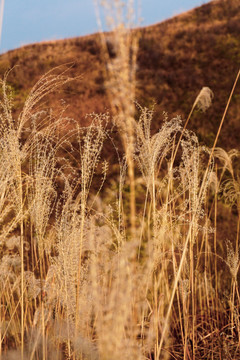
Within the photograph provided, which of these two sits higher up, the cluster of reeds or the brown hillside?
the brown hillside

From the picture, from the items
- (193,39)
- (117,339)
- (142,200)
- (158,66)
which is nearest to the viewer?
(117,339)

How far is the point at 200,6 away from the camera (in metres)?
16.0

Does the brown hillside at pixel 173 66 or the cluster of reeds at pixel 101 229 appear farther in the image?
the brown hillside at pixel 173 66

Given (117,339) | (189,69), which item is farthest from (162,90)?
(117,339)

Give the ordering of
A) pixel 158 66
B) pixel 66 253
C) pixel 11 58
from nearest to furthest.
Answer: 1. pixel 66 253
2. pixel 158 66
3. pixel 11 58

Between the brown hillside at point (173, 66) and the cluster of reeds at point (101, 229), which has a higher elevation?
the brown hillside at point (173, 66)

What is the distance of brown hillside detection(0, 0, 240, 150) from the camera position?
9792 millimetres

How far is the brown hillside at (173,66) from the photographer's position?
9.79m

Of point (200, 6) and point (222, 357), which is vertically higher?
point (200, 6)

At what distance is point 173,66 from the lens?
1223cm

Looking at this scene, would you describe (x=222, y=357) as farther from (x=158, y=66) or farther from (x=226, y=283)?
(x=158, y=66)

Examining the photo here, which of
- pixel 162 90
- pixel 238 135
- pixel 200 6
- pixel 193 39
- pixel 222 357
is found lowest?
pixel 222 357

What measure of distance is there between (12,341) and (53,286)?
0.65 meters

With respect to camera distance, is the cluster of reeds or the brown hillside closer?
the cluster of reeds
